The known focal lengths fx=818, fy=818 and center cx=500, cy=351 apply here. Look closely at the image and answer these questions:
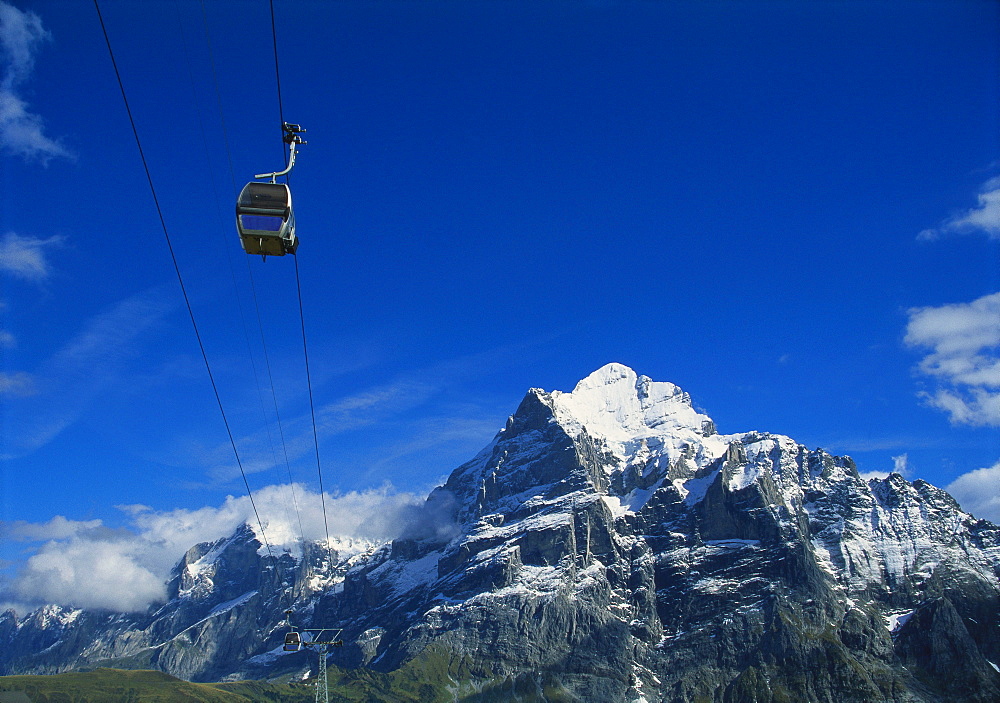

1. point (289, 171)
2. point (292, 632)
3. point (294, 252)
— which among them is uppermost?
point (289, 171)

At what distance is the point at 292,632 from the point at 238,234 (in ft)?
190

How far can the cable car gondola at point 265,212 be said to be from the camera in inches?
1198

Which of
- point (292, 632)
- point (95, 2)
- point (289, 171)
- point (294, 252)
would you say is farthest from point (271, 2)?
point (292, 632)

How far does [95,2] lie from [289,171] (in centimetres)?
879

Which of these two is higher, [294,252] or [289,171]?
[289,171]

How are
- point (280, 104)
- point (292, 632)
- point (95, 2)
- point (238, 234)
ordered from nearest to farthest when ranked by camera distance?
point (95, 2), point (280, 104), point (238, 234), point (292, 632)

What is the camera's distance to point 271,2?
23422 mm

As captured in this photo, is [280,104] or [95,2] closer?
[95,2]

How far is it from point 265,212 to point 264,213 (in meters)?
0.05

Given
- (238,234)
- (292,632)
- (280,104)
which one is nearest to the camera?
(280,104)

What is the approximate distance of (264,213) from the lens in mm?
30578

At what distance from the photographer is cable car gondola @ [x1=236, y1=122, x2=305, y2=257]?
3042cm

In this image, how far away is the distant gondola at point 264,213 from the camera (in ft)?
99.8

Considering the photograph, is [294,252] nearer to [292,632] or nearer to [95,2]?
[95,2]
